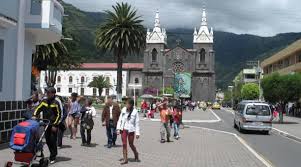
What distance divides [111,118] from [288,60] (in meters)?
68.9

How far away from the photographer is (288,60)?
3228 inches

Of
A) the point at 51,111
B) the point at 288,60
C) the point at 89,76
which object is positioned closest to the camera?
the point at 51,111

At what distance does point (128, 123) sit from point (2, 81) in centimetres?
502

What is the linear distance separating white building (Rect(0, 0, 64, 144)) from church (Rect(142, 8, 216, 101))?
415ft

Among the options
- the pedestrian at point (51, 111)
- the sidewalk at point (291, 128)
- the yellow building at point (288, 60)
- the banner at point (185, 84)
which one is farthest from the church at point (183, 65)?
the pedestrian at point (51, 111)

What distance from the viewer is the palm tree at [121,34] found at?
56.4 m

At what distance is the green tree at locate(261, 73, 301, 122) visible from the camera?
43188mm

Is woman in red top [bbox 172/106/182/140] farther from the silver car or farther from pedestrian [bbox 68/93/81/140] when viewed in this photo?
the silver car

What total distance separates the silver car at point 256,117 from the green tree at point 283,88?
1431 cm

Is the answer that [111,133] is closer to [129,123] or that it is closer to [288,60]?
[129,123]

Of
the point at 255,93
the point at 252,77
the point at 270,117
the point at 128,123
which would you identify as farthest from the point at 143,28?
the point at 252,77

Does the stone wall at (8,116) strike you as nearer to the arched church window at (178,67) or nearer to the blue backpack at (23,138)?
the blue backpack at (23,138)

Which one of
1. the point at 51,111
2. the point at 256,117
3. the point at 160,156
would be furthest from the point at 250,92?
the point at 51,111

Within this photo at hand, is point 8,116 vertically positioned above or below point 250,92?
below
